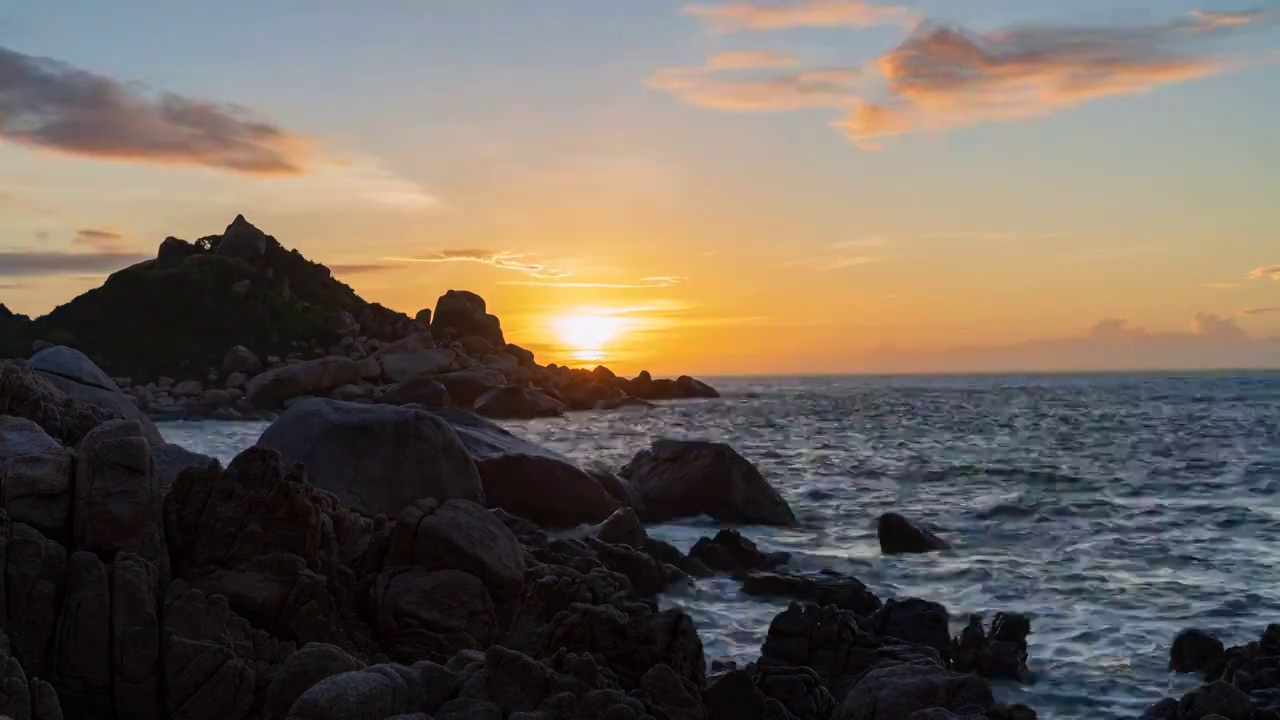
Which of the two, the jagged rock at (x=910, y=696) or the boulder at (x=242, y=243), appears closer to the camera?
the jagged rock at (x=910, y=696)

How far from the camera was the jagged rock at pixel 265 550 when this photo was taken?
30.9 ft

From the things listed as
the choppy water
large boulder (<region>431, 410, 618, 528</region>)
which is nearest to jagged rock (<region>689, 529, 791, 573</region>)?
the choppy water

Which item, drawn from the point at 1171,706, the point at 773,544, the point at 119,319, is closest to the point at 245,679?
the point at 1171,706

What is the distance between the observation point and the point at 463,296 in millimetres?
Answer: 94125

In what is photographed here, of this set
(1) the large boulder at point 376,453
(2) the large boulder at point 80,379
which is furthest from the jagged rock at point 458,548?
(2) the large boulder at point 80,379

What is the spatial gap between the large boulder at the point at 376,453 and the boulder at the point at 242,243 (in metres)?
67.5

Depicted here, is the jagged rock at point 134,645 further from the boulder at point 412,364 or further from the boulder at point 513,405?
the boulder at point 412,364

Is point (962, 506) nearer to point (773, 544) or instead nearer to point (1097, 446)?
point (773, 544)

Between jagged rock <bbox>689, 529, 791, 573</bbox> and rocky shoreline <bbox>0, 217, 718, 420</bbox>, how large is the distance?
35.6m

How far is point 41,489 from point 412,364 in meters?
58.0

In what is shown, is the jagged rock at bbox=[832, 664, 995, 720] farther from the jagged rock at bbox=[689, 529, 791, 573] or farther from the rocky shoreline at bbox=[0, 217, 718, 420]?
the rocky shoreline at bbox=[0, 217, 718, 420]

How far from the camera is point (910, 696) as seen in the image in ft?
29.4

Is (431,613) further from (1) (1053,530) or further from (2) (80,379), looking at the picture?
(1) (1053,530)

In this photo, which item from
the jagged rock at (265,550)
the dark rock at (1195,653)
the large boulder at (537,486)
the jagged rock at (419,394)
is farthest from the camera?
the jagged rock at (419,394)
